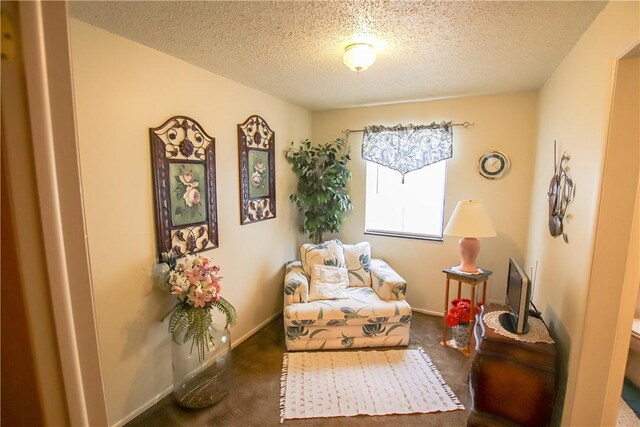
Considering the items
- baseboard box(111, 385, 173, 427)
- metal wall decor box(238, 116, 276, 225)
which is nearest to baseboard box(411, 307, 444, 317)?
metal wall decor box(238, 116, 276, 225)

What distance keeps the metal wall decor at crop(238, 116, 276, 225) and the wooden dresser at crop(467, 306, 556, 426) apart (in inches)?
81.8

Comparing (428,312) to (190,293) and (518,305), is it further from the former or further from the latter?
Answer: (190,293)

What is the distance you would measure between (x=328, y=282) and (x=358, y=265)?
411 millimetres

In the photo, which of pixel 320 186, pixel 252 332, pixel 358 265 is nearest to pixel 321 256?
pixel 358 265

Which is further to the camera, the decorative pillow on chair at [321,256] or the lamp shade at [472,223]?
the decorative pillow on chair at [321,256]

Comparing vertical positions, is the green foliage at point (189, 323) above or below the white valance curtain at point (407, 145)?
below

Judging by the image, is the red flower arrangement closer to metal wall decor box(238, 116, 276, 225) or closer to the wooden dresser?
the wooden dresser

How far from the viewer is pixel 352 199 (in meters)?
3.55

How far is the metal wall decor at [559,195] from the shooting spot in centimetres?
167

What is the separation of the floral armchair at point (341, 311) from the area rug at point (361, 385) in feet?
0.35

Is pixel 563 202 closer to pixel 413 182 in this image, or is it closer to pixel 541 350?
pixel 541 350

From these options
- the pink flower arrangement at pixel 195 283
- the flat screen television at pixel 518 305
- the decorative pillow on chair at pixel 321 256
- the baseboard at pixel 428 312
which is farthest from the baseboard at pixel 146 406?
the baseboard at pixel 428 312

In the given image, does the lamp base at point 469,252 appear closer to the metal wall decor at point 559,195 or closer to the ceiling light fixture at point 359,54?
the metal wall decor at point 559,195

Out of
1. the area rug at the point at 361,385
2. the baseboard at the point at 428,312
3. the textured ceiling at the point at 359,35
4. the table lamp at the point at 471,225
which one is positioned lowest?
the area rug at the point at 361,385
